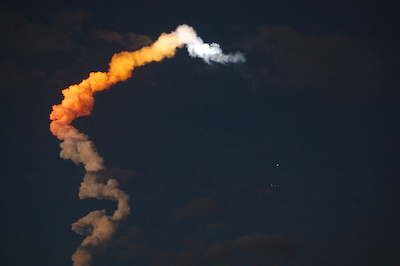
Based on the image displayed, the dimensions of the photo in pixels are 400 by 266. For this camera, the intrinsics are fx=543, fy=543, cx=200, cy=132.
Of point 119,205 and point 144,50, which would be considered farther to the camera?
point 119,205

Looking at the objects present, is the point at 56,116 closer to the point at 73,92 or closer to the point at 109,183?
the point at 73,92

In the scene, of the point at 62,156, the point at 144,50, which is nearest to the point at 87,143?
the point at 62,156

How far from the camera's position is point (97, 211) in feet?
449

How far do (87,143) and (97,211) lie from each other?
17.4 meters

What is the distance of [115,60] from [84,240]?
4534 cm

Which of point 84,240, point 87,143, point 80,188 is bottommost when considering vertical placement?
point 84,240

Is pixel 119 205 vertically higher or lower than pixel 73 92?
lower

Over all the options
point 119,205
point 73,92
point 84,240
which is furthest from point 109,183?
point 73,92

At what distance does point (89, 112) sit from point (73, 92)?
6.12 m

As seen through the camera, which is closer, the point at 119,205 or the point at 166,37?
the point at 166,37

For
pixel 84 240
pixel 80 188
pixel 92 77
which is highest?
pixel 92 77

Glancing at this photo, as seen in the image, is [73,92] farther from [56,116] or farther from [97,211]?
[97,211]

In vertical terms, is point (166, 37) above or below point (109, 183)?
above

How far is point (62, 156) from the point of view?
438 ft
